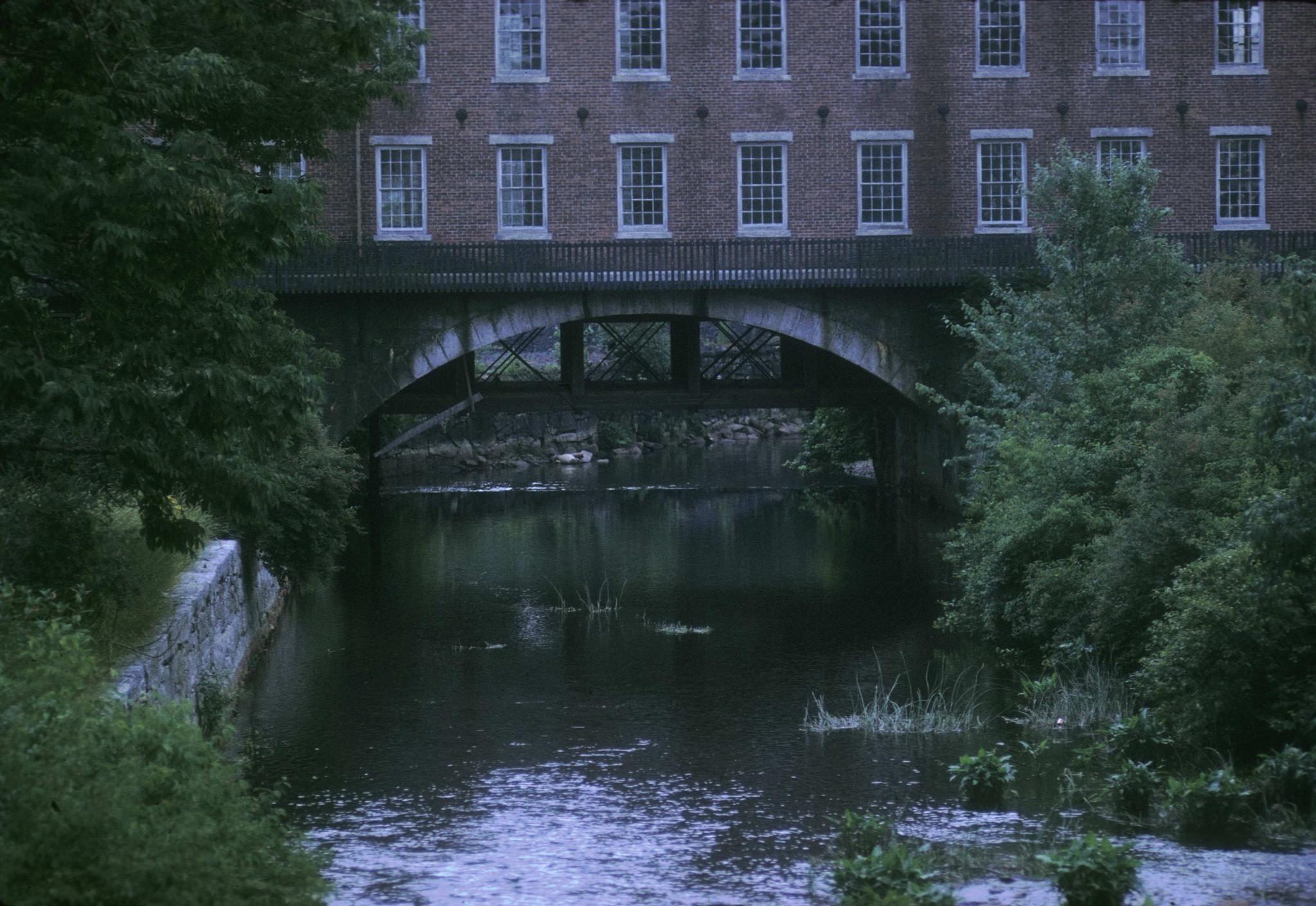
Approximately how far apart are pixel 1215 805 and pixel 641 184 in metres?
25.7

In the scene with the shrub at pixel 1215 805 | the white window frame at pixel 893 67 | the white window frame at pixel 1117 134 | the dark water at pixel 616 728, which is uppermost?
the white window frame at pixel 893 67

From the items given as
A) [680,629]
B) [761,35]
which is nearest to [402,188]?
[761,35]

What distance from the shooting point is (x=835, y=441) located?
167ft

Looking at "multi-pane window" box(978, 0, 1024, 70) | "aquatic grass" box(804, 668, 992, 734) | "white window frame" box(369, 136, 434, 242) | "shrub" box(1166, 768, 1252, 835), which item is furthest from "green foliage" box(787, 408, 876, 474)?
"shrub" box(1166, 768, 1252, 835)

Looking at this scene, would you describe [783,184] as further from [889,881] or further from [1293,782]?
[889,881]

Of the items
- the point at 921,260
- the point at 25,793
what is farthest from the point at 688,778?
the point at 921,260

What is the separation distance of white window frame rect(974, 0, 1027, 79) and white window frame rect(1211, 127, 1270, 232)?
15.0 feet

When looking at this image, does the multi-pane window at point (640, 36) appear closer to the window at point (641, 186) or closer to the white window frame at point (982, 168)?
the window at point (641, 186)

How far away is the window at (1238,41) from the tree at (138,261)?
2712 centimetres

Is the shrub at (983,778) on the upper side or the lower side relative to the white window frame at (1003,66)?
lower

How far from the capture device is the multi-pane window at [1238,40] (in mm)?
36562

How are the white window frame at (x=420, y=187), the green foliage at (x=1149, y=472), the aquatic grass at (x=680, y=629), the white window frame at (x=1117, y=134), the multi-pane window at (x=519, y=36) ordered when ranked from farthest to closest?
the white window frame at (x=1117, y=134), the multi-pane window at (x=519, y=36), the white window frame at (x=420, y=187), the aquatic grass at (x=680, y=629), the green foliage at (x=1149, y=472)

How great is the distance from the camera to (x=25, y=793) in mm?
7918

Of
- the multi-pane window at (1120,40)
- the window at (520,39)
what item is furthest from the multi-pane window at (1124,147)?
the window at (520,39)
